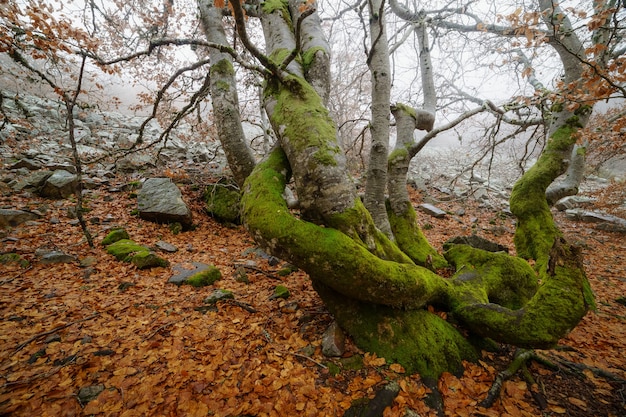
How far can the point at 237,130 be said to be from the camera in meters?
4.87

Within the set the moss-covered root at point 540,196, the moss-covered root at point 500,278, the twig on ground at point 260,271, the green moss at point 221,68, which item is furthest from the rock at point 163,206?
the moss-covered root at point 540,196

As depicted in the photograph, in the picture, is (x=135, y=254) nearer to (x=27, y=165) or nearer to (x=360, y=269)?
(x=360, y=269)

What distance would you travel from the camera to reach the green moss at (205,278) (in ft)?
12.5

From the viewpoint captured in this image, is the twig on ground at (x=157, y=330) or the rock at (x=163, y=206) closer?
the twig on ground at (x=157, y=330)

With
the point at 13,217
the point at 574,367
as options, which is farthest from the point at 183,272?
the point at 574,367

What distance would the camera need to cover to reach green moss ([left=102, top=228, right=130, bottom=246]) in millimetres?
4829

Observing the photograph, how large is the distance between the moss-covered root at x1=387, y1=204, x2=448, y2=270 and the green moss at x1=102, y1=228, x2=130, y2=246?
5160 millimetres

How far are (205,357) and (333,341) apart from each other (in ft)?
4.06

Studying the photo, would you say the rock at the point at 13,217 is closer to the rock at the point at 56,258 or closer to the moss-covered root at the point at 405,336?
the rock at the point at 56,258

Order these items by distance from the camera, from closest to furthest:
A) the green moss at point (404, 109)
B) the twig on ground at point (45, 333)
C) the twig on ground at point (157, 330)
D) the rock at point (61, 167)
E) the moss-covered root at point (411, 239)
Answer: the twig on ground at point (45, 333), the twig on ground at point (157, 330), the moss-covered root at point (411, 239), the green moss at point (404, 109), the rock at point (61, 167)

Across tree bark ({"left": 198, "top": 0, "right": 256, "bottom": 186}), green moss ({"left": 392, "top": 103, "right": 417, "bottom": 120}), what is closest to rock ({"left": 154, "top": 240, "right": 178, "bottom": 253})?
tree bark ({"left": 198, "top": 0, "right": 256, "bottom": 186})

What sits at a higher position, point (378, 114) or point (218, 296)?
point (378, 114)

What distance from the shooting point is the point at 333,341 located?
8.39ft

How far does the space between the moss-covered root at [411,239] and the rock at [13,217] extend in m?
7.06
